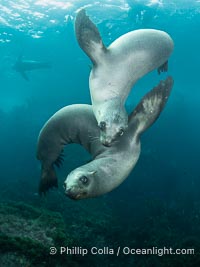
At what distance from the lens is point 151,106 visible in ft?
12.3

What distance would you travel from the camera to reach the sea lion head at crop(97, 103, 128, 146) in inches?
131

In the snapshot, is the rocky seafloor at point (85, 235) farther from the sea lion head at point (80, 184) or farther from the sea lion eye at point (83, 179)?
the sea lion eye at point (83, 179)

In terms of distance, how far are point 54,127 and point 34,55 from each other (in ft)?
93.5

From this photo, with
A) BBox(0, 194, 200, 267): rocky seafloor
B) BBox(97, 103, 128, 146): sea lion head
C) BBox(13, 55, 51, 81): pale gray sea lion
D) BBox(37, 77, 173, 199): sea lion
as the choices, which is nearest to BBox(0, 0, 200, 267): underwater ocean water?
BBox(0, 194, 200, 267): rocky seafloor

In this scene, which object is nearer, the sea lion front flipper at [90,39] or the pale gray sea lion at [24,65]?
the sea lion front flipper at [90,39]

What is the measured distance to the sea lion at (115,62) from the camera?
3.77 metres

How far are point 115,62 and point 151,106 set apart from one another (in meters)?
0.89

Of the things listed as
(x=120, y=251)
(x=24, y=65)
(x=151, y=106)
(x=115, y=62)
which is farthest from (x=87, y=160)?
(x=24, y=65)

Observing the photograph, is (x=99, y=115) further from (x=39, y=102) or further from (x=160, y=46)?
(x=39, y=102)

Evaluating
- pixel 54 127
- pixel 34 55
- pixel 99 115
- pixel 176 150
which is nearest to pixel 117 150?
pixel 99 115

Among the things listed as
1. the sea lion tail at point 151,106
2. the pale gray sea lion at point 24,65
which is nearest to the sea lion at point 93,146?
the sea lion tail at point 151,106

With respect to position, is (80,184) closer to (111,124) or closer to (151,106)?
(111,124)

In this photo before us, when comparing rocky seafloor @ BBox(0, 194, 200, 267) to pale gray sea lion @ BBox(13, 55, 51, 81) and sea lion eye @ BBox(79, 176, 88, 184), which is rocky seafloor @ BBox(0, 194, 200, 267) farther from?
pale gray sea lion @ BBox(13, 55, 51, 81)

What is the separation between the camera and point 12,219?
20.7ft
